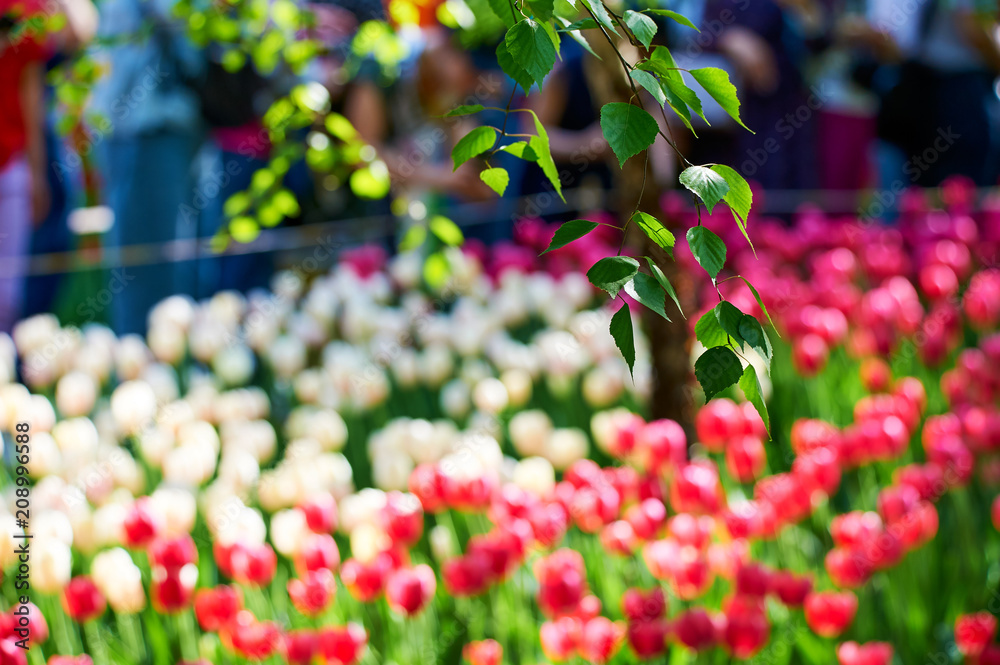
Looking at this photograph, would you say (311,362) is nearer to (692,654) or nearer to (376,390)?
(376,390)

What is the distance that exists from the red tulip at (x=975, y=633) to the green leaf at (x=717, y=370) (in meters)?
0.83

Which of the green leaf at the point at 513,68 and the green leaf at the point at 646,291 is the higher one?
the green leaf at the point at 513,68

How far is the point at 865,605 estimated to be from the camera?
4.37 feet

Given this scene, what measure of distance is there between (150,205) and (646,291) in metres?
2.57

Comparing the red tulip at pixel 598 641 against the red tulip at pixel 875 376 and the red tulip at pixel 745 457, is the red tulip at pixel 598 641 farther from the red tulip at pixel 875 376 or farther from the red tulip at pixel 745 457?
the red tulip at pixel 875 376

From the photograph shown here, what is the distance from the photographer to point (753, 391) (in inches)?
20.9

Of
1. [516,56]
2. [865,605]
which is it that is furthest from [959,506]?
[516,56]

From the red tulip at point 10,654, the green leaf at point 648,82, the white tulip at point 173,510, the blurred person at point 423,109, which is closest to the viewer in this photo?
the green leaf at point 648,82

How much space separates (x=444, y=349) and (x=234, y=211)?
814 mm

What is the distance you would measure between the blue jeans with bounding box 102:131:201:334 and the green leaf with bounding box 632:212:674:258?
2363 millimetres

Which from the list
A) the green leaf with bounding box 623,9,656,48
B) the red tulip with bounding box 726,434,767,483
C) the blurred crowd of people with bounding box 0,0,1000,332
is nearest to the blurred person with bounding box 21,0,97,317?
the blurred crowd of people with bounding box 0,0,1000,332

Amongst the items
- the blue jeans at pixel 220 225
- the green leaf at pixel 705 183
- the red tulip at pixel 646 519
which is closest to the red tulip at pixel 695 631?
the red tulip at pixel 646 519

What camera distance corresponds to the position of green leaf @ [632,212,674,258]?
54 cm

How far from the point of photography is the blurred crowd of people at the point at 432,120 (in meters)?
2.60
